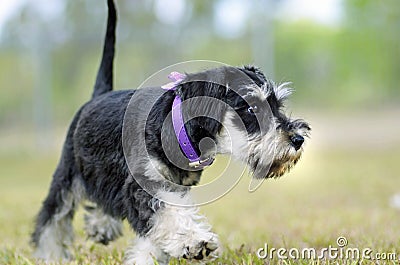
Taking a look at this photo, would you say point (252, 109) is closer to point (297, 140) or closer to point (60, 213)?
point (297, 140)

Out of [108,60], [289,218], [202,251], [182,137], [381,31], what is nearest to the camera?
[202,251]

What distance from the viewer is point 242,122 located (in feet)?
12.0

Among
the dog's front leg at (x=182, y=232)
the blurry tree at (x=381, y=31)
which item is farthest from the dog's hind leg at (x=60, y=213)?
the blurry tree at (x=381, y=31)

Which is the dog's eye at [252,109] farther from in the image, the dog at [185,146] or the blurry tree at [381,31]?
the blurry tree at [381,31]

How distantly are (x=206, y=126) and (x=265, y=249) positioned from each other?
1107mm

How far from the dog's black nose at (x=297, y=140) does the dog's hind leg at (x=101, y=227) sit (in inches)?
71.0

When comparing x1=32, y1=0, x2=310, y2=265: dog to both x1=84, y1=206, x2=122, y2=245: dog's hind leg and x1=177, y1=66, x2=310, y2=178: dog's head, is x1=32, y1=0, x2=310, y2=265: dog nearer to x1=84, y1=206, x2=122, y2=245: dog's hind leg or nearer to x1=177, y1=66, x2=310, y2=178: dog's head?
x1=177, y1=66, x2=310, y2=178: dog's head

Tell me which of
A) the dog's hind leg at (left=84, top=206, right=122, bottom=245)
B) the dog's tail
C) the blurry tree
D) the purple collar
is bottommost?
the dog's hind leg at (left=84, top=206, right=122, bottom=245)

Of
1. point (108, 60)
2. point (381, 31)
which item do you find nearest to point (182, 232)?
point (108, 60)

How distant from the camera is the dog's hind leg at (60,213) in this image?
4562mm

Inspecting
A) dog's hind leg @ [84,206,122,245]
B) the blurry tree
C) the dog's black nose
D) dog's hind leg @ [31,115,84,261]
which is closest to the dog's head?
the dog's black nose

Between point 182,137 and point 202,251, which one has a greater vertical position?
point 182,137

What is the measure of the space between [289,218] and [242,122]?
261 centimetres

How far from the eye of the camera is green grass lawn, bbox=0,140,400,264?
14.0 ft
